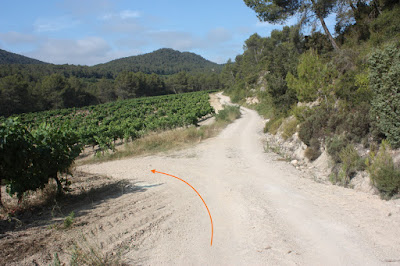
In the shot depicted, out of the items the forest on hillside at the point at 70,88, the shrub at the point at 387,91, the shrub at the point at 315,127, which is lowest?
the shrub at the point at 315,127

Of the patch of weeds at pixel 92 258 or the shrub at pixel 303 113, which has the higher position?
the shrub at pixel 303 113

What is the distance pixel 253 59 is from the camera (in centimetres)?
6631

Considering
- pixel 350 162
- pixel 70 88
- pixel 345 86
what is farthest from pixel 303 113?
pixel 70 88

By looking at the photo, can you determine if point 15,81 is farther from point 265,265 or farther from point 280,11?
point 265,265

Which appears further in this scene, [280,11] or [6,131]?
[280,11]

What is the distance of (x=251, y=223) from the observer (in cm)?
489

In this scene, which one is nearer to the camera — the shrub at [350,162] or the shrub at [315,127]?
the shrub at [350,162]

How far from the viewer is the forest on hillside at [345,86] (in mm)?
6730

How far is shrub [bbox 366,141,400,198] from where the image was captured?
18.3 ft

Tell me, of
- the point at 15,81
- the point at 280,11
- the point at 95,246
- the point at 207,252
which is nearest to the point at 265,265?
the point at 207,252

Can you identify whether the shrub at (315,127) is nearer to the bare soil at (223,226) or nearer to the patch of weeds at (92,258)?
the bare soil at (223,226)

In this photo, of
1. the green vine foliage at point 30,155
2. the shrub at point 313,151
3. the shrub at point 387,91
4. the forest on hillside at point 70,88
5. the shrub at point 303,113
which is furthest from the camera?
the forest on hillside at point 70,88

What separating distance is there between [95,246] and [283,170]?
267 inches

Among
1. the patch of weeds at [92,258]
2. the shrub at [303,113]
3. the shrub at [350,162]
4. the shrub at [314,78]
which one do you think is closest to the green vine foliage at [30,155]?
the patch of weeds at [92,258]
